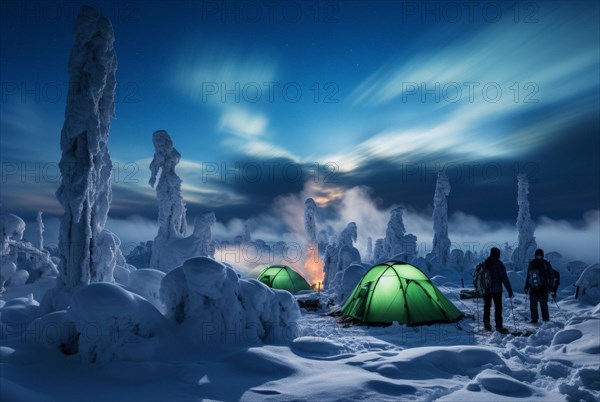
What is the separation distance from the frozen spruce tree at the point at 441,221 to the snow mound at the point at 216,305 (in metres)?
39.0

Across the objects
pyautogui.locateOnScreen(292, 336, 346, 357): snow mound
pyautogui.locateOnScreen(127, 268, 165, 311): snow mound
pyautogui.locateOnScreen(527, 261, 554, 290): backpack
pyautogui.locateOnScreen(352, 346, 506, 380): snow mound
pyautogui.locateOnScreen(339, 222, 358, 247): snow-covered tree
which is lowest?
pyautogui.locateOnScreen(292, 336, 346, 357): snow mound

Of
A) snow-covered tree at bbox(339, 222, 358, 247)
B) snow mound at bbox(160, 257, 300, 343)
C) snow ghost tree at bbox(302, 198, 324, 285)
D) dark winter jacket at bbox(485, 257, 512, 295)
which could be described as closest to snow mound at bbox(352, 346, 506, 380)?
snow mound at bbox(160, 257, 300, 343)

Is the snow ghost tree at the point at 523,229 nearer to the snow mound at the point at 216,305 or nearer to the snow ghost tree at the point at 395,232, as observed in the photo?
the snow ghost tree at the point at 395,232

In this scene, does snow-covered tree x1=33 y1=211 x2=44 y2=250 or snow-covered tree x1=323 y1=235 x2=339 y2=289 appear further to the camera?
snow-covered tree x1=33 y1=211 x2=44 y2=250

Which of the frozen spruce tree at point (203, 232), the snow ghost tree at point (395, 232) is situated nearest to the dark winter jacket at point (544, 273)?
the frozen spruce tree at point (203, 232)

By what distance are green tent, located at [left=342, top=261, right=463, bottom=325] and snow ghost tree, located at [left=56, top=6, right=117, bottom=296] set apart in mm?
9567

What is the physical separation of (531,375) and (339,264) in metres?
25.7

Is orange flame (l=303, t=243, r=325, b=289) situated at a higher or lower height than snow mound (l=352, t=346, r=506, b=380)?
lower

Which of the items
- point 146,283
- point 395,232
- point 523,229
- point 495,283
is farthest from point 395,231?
point 146,283

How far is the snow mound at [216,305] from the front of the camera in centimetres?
824

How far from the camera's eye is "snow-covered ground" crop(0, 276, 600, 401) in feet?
18.2

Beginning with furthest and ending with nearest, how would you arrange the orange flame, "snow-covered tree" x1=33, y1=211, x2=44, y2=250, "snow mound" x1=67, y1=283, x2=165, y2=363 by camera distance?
"snow-covered tree" x1=33, y1=211, x2=44, y2=250 → the orange flame → "snow mound" x1=67, y1=283, x2=165, y2=363

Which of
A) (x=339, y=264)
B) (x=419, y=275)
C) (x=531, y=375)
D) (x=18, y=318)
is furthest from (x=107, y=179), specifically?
(x=339, y=264)

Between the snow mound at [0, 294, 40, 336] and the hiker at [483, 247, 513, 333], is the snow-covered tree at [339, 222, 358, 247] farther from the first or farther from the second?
the snow mound at [0, 294, 40, 336]
